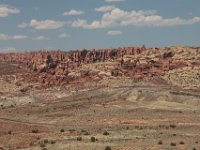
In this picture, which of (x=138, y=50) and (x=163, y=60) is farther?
(x=138, y=50)

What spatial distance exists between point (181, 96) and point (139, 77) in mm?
43219

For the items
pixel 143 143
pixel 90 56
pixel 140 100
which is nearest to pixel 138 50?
pixel 90 56

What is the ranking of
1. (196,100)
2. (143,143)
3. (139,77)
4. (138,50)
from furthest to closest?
(138,50), (139,77), (196,100), (143,143)

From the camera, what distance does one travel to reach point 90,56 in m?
183

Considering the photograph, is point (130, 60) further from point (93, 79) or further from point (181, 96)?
point (181, 96)

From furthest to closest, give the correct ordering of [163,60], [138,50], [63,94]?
[138,50] < [163,60] < [63,94]

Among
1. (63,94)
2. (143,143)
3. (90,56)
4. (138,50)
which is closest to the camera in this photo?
(143,143)

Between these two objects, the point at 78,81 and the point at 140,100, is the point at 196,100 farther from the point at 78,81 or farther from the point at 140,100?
the point at 78,81

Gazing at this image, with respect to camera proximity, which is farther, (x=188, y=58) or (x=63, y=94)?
(x=188, y=58)

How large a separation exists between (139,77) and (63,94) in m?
26.7

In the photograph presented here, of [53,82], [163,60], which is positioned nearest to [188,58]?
[163,60]

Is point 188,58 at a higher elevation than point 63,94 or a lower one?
higher

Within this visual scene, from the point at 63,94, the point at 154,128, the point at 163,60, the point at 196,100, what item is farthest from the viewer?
the point at 163,60

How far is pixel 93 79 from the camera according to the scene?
138 m
